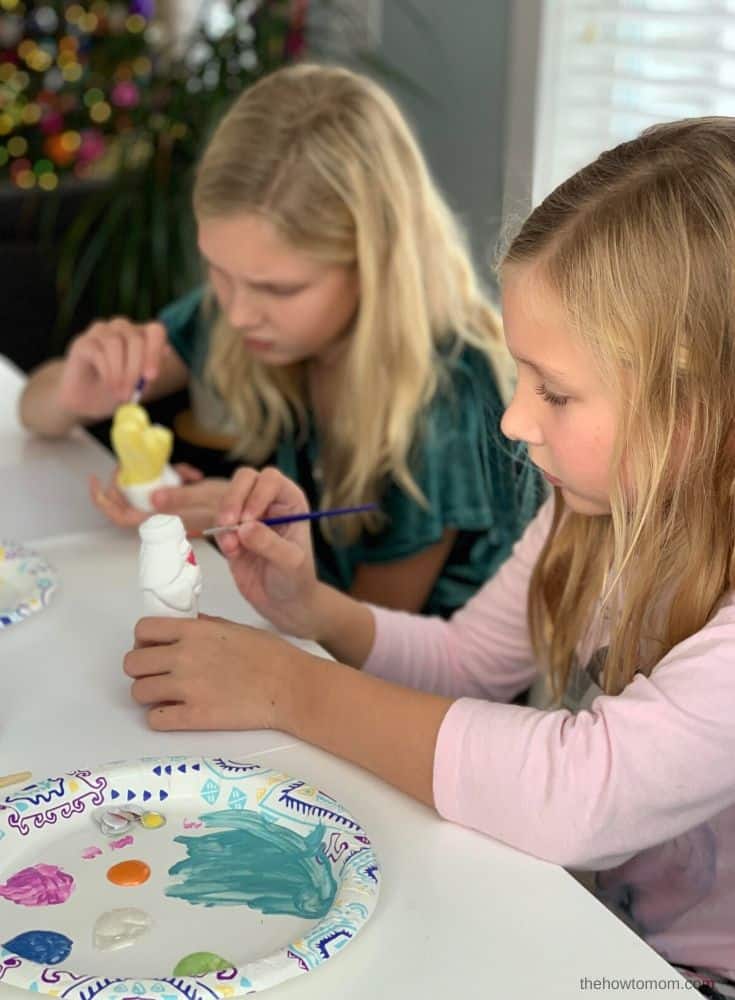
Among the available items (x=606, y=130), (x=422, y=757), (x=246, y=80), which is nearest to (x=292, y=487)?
(x=422, y=757)

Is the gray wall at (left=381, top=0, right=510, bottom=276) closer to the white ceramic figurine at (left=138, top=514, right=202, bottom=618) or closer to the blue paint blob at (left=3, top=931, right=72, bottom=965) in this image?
the white ceramic figurine at (left=138, top=514, right=202, bottom=618)

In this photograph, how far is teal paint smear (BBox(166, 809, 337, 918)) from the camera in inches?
29.7

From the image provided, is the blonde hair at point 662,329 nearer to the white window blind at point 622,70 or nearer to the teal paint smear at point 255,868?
the teal paint smear at point 255,868

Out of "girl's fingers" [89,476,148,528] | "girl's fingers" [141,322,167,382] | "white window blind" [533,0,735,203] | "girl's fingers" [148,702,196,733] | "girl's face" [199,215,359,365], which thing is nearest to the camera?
"girl's fingers" [148,702,196,733]

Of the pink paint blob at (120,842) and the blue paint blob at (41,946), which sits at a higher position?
the blue paint blob at (41,946)

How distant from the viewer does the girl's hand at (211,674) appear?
0.92m

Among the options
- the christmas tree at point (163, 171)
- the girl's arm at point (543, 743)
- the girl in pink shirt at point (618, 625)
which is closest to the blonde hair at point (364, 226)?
the girl in pink shirt at point (618, 625)

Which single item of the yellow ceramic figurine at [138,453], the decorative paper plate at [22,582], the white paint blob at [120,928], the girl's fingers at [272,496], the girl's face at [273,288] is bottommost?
the decorative paper plate at [22,582]

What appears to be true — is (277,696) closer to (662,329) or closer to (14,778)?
(14,778)

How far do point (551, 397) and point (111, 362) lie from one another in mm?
789

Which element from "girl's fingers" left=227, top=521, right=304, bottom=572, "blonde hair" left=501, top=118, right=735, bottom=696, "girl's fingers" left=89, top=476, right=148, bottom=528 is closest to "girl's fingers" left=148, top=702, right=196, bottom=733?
"girl's fingers" left=227, top=521, right=304, bottom=572

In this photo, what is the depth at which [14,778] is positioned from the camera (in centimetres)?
86

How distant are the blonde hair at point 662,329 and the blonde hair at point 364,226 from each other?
1.84 ft

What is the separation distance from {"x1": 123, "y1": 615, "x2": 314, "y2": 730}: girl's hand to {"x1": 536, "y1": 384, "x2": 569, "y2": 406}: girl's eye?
256 millimetres
